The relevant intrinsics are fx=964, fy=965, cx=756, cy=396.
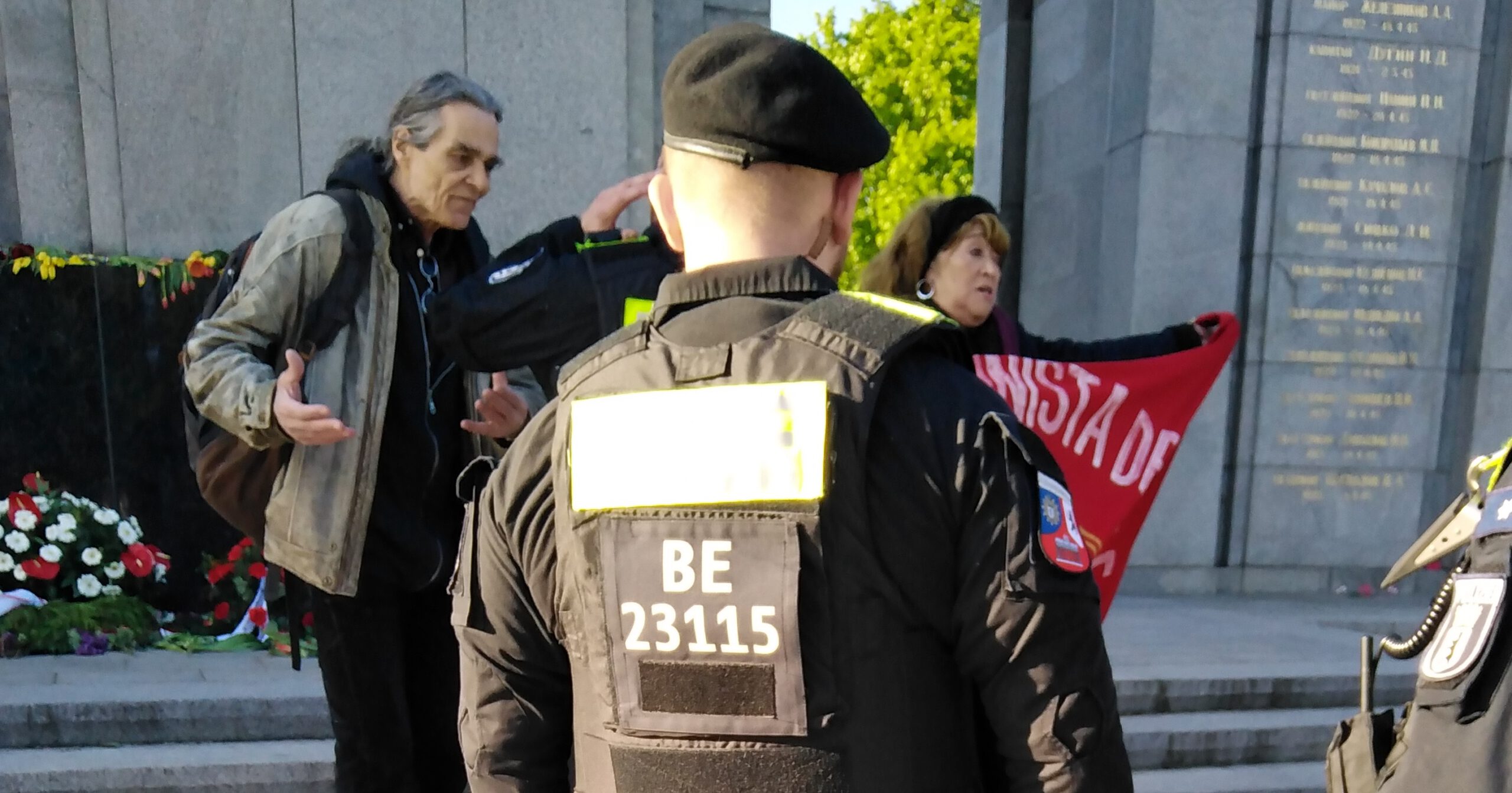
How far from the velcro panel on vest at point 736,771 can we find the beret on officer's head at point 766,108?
0.70 m

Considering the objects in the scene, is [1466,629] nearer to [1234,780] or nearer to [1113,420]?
[1113,420]

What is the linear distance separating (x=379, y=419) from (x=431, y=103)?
0.80m

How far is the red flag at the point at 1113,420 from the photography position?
356 cm

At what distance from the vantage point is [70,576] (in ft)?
16.3

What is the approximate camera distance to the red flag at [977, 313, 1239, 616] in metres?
3.56

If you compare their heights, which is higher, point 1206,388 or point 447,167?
point 447,167

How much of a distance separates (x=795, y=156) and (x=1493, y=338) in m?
7.37

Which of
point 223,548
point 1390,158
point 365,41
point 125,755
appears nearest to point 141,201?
point 365,41

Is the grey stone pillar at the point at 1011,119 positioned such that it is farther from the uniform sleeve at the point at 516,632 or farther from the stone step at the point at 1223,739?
the uniform sleeve at the point at 516,632

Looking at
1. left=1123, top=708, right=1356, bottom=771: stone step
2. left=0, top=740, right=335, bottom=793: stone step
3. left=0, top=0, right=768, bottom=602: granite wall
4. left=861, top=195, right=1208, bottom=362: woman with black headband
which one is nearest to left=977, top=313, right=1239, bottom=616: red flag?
left=861, top=195, right=1208, bottom=362: woman with black headband

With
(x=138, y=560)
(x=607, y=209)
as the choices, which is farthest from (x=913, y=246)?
(x=138, y=560)

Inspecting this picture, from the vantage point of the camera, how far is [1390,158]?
21.3 feet

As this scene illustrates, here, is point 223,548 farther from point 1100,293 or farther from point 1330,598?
point 1330,598

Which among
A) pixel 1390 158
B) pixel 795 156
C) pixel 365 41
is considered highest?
pixel 365 41
